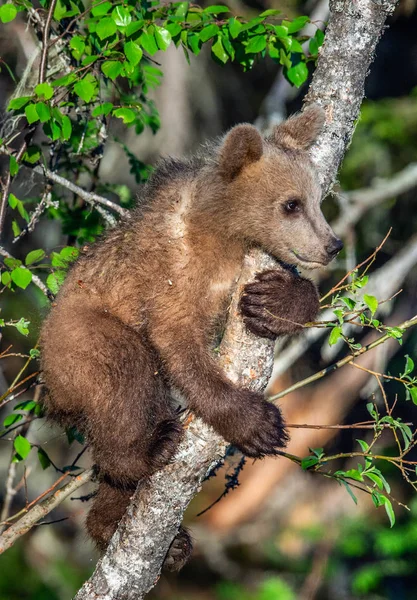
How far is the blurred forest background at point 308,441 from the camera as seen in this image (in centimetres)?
843

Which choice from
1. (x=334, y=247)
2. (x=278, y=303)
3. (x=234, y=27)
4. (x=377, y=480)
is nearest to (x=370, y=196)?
(x=234, y=27)

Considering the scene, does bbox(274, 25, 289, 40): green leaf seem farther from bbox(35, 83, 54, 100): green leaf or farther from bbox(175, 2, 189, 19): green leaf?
bbox(35, 83, 54, 100): green leaf

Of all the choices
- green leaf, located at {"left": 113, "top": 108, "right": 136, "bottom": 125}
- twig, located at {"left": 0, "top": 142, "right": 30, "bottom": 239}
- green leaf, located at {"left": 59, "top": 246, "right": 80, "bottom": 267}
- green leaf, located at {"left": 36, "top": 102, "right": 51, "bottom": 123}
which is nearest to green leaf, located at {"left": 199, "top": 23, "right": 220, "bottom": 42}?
green leaf, located at {"left": 113, "top": 108, "right": 136, "bottom": 125}

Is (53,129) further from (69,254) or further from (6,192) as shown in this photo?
(69,254)

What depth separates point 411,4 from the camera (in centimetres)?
885

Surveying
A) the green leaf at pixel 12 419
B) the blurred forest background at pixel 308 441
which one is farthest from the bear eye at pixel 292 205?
the blurred forest background at pixel 308 441

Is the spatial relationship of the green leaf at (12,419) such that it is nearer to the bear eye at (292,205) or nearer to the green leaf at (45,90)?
the green leaf at (45,90)

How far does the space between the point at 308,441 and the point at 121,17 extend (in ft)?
19.6

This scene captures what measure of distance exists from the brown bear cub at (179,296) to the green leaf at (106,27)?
31.7 inches

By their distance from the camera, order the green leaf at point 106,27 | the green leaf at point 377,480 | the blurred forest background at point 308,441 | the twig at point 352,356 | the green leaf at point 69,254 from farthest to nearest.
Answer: the blurred forest background at point 308,441, the green leaf at point 69,254, the green leaf at point 106,27, the twig at point 352,356, the green leaf at point 377,480

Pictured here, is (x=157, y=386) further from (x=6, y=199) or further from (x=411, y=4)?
(x=411, y=4)

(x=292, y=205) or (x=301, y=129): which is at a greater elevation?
(x=301, y=129)

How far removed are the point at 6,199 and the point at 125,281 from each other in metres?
0.85

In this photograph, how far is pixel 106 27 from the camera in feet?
13.1
